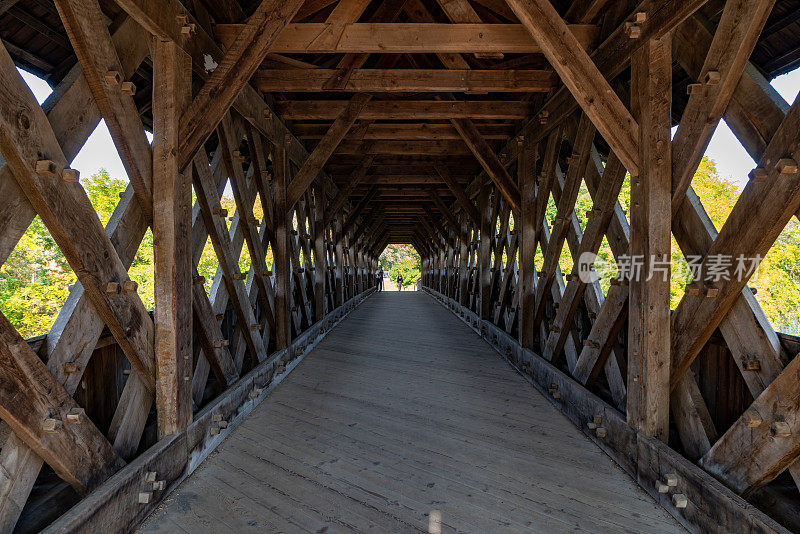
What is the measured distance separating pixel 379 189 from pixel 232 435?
7.50 m

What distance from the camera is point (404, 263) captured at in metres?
53.3

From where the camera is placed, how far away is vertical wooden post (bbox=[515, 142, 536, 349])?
4.46 metres

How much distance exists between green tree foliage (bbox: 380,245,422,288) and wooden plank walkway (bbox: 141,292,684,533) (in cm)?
4038

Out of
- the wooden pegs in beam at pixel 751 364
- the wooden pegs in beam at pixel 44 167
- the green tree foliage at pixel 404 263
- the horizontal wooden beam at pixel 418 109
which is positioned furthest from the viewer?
the green tree foliage at pixel 404 263

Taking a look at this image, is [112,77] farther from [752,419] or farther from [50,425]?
[752,419]

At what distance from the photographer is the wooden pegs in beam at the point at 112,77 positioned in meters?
1.89

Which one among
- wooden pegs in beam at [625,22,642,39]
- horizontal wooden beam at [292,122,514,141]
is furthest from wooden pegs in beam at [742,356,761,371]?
horizontal wooden beam at [292,122,514,141]

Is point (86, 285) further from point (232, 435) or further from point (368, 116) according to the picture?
point (368, 116)

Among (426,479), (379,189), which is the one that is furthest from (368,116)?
(379,189)

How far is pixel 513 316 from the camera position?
16.8 ft

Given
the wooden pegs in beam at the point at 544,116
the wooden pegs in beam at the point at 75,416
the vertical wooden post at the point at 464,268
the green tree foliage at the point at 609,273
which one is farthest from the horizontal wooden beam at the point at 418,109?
the green tree foliage at the point at 609,273

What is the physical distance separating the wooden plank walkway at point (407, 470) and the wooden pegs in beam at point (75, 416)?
1.86ft

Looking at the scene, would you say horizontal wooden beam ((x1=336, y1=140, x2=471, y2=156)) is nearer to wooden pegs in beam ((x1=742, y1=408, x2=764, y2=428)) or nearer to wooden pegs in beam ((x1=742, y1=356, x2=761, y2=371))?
wooden pegs in beam ((x1=742, y1=356, x2=761, y2=371))

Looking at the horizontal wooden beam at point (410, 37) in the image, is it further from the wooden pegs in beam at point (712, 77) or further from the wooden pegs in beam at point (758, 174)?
the wooden pegs in beam at point (758, 174)
